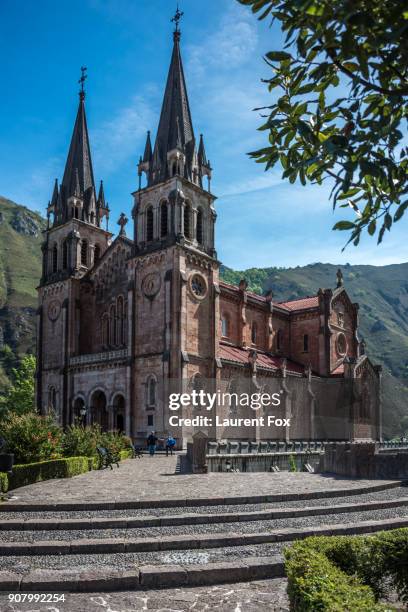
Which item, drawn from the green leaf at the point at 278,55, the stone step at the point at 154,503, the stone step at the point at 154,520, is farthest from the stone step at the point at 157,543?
the green leaf at the point at 278,55

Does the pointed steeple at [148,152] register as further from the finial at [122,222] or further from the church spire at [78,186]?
the church spire at [78,186]

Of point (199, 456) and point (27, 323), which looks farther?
point (27, 323)

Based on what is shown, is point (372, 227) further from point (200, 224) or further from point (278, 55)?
point (200, 224)

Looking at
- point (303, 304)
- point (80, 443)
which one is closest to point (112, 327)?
point (303, 304)

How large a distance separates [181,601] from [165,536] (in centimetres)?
331

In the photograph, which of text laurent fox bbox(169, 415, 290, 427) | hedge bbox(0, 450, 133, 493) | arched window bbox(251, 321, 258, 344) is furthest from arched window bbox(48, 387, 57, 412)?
hedge bbox(0, 450, 133, 493)

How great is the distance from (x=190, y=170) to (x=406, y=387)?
124m

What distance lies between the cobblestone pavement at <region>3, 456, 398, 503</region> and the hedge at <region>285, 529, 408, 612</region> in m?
8.36

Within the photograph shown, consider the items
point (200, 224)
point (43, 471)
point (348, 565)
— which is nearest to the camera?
point (348, 565)

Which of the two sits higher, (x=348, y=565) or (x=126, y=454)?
(x=348, y=565)

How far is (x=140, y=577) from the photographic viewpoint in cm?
859

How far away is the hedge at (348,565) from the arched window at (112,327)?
40431 millimetres

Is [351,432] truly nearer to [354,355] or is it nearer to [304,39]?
[354,355]

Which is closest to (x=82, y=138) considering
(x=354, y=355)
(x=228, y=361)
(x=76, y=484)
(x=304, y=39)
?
(x=228, y=361)
